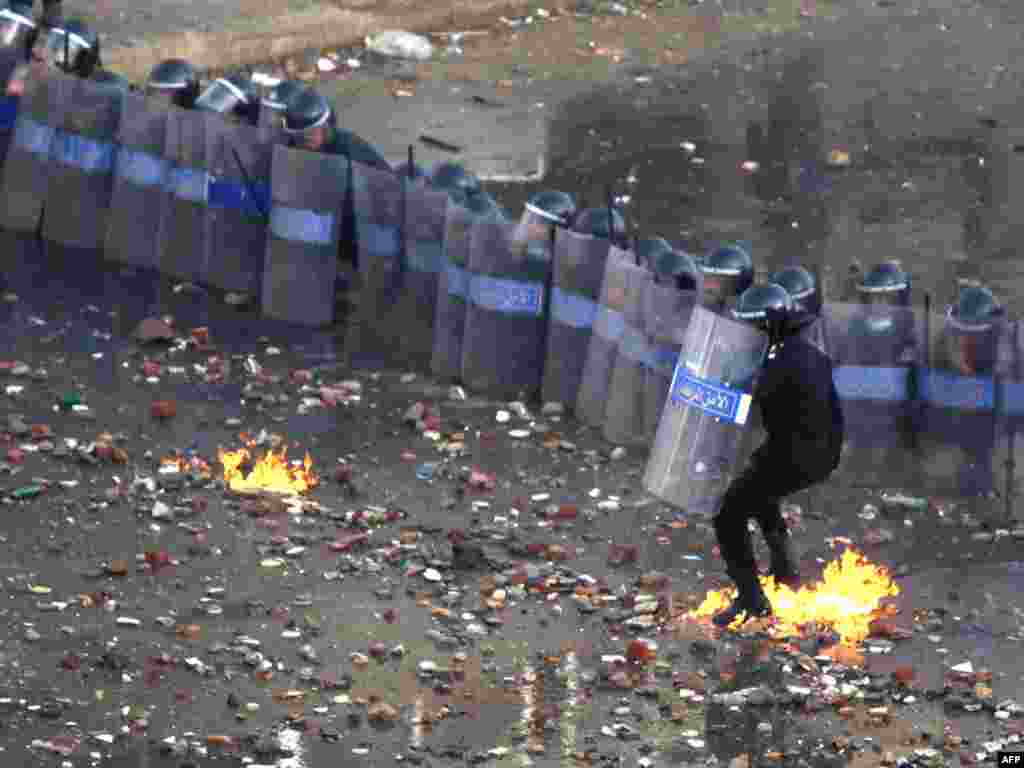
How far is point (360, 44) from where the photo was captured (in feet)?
75.9

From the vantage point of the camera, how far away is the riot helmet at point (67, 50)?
59.1ft

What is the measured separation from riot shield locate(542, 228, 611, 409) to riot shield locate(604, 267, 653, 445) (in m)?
0.35

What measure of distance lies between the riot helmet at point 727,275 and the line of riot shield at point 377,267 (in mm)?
2775

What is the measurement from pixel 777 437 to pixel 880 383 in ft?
6.23

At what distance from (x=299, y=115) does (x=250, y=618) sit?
4.67 meters

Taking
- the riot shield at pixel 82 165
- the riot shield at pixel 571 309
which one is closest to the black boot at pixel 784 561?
the riot shield at pixel 571 309

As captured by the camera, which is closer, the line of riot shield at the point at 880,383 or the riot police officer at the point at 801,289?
the riot police officer at the point at 801,289

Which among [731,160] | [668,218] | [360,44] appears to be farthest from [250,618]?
[360,44]

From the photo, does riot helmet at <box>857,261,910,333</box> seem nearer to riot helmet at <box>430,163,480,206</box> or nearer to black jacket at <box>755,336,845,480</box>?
black jacket at <box>755,336,845,480</box>

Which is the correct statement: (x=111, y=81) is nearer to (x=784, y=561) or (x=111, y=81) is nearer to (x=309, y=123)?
(x=309, y=123)

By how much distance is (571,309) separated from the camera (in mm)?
15500

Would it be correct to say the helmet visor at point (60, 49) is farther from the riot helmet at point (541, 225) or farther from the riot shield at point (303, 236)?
the riot helmet at point (541, 225)

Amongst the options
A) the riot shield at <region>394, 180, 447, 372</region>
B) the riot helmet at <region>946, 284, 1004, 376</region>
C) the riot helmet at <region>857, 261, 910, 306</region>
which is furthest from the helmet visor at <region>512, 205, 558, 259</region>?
the riot helmet at <region>946, 284, 1004, 376</region>

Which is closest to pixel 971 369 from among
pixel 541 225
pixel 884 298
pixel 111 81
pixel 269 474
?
pixel 884 298
